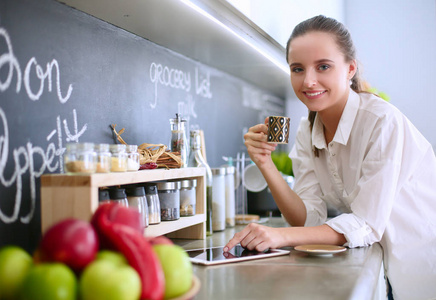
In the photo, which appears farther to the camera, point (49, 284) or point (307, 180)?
point (307, 180)

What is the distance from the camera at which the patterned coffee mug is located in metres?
1.26

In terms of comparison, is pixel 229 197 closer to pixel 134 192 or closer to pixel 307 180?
pixel 307 180

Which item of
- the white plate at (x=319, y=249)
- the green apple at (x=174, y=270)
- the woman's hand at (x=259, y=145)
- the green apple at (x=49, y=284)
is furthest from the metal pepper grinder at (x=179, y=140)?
the green apple at (x=49, y=284)

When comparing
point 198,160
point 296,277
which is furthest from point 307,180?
point 296,277

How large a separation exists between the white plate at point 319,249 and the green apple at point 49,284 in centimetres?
72

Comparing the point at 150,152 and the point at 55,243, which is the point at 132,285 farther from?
the point at 150,152

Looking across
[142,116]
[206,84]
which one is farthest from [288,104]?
[142,116]

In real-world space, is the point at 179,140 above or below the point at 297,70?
below

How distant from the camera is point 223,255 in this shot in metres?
1.13

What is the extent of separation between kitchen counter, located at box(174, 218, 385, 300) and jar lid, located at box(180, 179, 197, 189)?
32 centimetres

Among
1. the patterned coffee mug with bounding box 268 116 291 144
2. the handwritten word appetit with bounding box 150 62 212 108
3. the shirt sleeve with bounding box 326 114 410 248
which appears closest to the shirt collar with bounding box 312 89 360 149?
the shirt sleeve with bounding box 326 114 410 248

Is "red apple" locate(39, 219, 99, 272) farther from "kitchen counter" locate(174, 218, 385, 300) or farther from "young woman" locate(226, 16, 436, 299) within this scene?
"young woman" locate(226, 16, 436, 299)

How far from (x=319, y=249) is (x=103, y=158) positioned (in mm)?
581

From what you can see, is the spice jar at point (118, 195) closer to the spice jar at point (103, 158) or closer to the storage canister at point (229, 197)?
the spice jar at point (103, 158)
